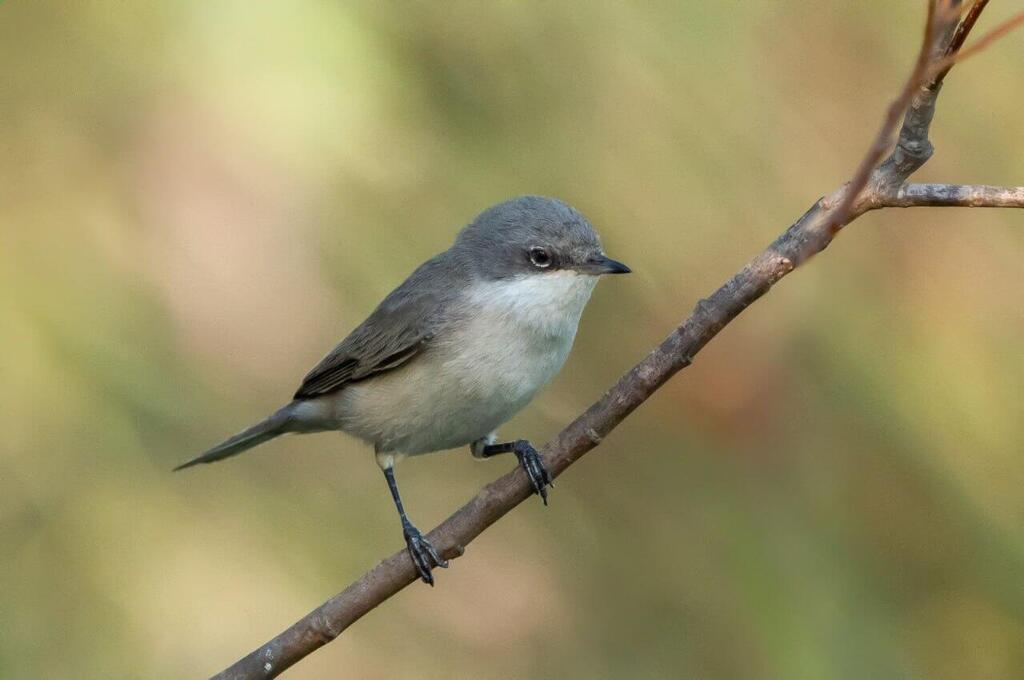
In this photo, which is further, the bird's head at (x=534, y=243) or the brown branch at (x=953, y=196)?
the bird's head at (x=534, y=243)

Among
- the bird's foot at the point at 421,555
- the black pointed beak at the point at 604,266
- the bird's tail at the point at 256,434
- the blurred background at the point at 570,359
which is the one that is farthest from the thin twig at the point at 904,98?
the bird's tail at the point at 256,434

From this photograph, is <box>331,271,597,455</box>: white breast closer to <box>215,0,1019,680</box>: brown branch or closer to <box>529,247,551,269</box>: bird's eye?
<box>529,247,551,269</box>: bird's eye

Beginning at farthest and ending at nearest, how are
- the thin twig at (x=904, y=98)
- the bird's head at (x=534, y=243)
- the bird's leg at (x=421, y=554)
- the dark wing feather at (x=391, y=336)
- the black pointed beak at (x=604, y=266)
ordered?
1. the dark wing feather at (x=391, y=336)
2. the bird's head at (x=534, y=243)
3. the black pointed beak at (x=604, y=266)
4. the bird's leg at (x=421, y=554)
5. the thin twig at (x=904, y=98)

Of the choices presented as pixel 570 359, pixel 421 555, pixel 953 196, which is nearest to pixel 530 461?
pixel 421 555

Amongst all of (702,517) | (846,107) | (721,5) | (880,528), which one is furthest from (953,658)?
(721,5)

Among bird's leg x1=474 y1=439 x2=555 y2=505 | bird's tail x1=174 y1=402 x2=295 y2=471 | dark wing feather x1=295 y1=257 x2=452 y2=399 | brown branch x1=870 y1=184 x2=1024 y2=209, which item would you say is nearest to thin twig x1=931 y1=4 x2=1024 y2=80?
brown branch x1=870 y1=184 x2=1024 y2=209

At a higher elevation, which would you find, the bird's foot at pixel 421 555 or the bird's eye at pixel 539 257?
the bird's eye at pixel 539 257

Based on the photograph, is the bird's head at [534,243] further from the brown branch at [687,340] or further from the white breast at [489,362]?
the brown branch at [687,340]

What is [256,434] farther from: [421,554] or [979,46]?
[979,46]
